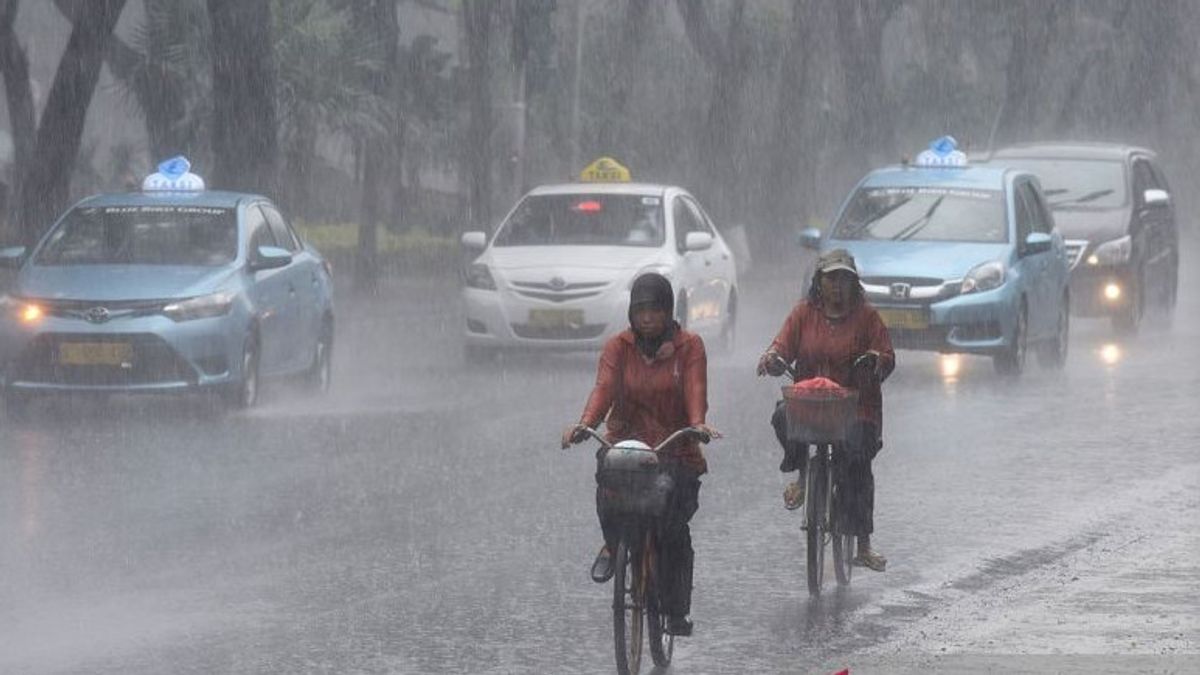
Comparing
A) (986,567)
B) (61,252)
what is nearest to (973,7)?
(61,252)

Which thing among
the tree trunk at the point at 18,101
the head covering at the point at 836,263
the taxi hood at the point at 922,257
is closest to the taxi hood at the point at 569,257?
the taxi hood at the point at 922,257

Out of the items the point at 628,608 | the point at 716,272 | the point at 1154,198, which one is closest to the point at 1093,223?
the point at 1154,198

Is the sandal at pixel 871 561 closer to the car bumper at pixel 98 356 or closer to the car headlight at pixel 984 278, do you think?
the car bumper at pixel 98 356

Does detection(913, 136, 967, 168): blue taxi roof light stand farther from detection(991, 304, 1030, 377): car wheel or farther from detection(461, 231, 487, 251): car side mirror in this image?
detection(461, 231, 487, 251): car side mirror

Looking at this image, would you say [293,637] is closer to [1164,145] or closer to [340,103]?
[340,103]

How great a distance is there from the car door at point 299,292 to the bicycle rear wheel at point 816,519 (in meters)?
8.87

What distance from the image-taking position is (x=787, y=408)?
415 inches

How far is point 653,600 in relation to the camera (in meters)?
9.03

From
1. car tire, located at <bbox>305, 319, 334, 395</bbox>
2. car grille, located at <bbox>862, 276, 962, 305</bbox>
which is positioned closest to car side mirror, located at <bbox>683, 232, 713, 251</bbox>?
car grille, located at <bbox>862, 276, 962, 305</bbox>

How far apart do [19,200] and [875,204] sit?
11.5 meters

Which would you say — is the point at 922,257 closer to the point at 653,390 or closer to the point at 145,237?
the point at 145,237

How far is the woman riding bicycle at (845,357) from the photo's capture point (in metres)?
10.9

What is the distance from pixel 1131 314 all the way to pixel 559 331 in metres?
6.99

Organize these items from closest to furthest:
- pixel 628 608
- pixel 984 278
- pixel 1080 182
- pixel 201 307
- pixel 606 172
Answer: pixel 628 608
pixel 201 307
pixel 984 278
pixel 1080 182
pixel 606 172
